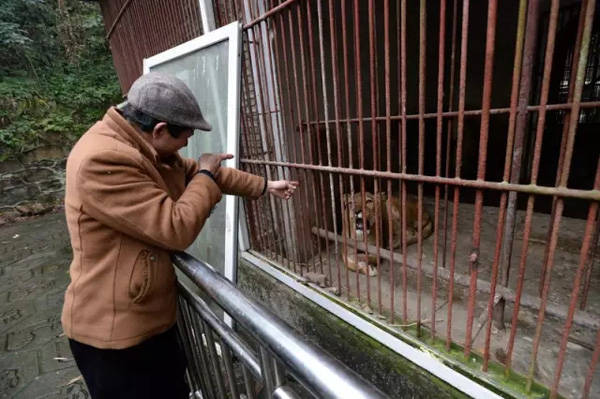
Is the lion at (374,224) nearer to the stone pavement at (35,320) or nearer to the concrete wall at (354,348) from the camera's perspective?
the concrete wall at (354,348)

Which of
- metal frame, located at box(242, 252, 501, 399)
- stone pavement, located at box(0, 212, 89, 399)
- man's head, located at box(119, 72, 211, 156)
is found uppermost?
man's head, located at box(119, 72, 211, 156)

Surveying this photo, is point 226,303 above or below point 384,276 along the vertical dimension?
above

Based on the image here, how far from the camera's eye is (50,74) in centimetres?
902

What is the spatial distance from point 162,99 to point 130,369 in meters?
1.20

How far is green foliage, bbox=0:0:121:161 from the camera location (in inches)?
274

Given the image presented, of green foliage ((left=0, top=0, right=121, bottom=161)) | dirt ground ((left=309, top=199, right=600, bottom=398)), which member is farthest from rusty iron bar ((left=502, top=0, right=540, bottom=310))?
green foliage ((left=0, top=0, right=121, bottom=161))

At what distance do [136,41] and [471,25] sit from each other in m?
5.72

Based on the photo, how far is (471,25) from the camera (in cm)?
540

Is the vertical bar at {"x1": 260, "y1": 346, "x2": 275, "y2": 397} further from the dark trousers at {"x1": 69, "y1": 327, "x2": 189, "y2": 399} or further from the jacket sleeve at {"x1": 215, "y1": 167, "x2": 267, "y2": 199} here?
the jacket sleeve at {"x1": 215, "y1": 167, "x2": 267, "y2": 199}

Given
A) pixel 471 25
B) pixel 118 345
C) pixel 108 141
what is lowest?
pixel 118 345

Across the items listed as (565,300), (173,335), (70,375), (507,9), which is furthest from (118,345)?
(507,9)

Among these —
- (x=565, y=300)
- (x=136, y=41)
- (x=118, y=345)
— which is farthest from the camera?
(x=136, y=41)

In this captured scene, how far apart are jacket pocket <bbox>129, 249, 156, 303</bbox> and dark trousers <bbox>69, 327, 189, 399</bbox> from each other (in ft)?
0.99

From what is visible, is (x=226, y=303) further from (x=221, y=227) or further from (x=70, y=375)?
(x=70, y=375)
